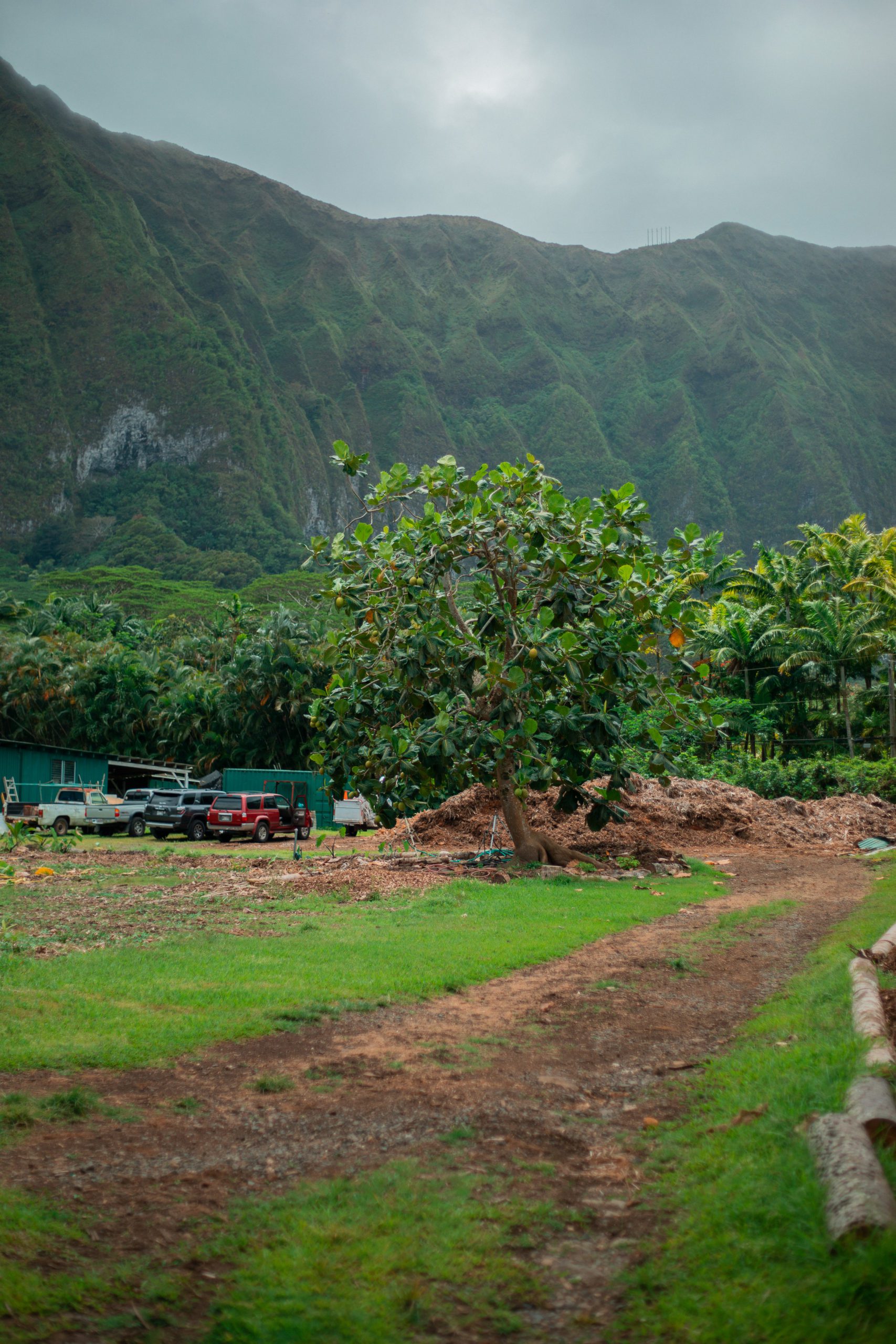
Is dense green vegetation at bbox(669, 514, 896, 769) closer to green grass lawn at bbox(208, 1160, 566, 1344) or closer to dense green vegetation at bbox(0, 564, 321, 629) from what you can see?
green grass lawn at bbox(208, 1160, 566, 1344)

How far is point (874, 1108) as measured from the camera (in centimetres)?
403

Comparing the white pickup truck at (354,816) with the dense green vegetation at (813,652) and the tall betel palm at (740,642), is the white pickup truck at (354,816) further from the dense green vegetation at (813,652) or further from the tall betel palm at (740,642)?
the tall betel palm at (740,642)

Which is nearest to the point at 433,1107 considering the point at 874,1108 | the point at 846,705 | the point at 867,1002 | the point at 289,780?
the point at 874,1108

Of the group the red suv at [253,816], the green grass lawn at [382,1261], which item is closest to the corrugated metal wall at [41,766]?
the red suv at [253,816]

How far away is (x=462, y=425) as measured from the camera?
6900 inches

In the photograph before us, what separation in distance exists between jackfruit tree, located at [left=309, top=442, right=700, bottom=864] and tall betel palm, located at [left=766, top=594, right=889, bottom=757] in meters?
19.3

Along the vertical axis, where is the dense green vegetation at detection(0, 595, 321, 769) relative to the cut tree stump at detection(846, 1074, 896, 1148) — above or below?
above

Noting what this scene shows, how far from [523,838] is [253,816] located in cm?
1241

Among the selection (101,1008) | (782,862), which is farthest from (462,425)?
(101,1008)

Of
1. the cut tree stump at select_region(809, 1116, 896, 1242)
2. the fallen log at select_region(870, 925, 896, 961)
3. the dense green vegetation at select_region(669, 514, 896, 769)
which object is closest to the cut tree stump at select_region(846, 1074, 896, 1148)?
the cut tree stump at select_region(809, 1116, 896, 1242)

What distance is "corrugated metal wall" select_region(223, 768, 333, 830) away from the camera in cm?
3456

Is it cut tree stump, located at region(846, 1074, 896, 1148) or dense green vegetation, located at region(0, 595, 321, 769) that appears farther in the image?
dense green vegetation, located at region(0, 595, 321, 769)

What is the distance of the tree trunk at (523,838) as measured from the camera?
690 inches

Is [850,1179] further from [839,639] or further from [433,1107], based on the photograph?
[839,639]
